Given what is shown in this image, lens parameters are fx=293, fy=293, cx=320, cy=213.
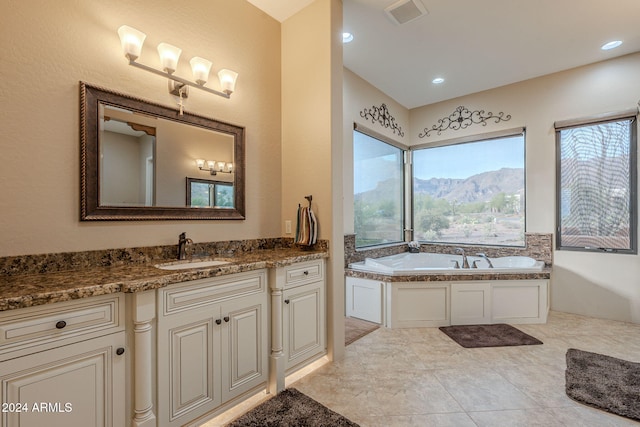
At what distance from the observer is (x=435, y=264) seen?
4.39 metres

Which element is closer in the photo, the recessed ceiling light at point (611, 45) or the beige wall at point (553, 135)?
the recessed ceiling light at point (611, 45)

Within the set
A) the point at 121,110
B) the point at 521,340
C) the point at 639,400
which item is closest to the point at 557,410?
the point at 639,400

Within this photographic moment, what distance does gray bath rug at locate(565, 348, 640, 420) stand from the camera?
1806 millimetres

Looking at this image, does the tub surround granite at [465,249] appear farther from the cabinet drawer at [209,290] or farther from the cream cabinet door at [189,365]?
the cream cabinet door at [189,365]

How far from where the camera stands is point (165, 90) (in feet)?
6.38

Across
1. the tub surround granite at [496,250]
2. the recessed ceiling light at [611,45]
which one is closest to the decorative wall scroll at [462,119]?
the recessed ceiling light at [611,45]

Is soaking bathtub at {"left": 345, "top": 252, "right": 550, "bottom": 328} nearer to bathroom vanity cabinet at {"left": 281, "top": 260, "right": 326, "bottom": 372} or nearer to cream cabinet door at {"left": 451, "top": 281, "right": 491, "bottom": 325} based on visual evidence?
cream cabinet door at {"left": 451, "top": 281, "right": 491, "bottom": 325}

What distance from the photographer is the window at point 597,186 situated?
3.30 m

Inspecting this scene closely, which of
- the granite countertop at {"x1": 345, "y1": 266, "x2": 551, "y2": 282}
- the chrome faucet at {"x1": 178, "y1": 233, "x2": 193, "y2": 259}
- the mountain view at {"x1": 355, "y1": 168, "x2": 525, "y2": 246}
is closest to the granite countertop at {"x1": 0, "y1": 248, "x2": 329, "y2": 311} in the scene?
the chrome faucet at {"x1": 178, "y1": 233, "x2": 193, "y2": 259}

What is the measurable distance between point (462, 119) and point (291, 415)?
14.5ft

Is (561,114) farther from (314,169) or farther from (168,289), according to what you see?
(168,289)

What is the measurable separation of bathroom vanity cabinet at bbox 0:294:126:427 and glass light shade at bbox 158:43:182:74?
1.42 metres

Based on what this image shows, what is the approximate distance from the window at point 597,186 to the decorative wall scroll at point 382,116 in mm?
2025

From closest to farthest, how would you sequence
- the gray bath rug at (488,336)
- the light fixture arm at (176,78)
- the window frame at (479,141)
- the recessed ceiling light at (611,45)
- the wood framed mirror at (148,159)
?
the wood framed mirror at (148,159)
the light fixture arm at (176,78)
the gray bath rug at (488,336)
the recessed ceiling light at (611,45)
the window frame at (479,141)
